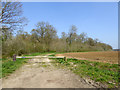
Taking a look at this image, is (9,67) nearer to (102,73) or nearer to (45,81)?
(45,81)

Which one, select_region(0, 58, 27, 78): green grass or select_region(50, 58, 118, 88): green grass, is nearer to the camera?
select_region(50, 58, 118, 88): green grass

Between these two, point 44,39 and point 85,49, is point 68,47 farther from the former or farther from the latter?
point 44,39

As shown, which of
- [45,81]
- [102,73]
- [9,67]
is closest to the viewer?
[45,81]

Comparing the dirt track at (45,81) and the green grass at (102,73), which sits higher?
the green grass at (102,73)

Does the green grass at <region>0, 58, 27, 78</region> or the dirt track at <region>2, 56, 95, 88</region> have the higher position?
the dirt track at <region>2, 56, 95, 88</region>

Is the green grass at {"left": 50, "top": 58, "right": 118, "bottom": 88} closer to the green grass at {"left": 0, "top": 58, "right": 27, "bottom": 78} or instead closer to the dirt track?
the dirt track

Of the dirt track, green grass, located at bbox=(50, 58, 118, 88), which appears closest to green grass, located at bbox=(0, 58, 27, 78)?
the dirt track

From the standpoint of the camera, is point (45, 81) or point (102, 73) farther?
point (102, 73)

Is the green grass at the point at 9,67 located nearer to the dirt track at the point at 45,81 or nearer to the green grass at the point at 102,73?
the dirt track at the point at 45,81

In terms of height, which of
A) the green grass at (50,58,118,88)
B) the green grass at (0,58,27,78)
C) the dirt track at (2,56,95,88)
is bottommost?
the green grass at (0,58,27,78)

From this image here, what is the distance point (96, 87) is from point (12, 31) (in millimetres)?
9962

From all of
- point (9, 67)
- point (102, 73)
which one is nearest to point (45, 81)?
point (102, 73)

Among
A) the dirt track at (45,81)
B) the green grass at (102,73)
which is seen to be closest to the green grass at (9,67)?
the dirt track at (45,81)

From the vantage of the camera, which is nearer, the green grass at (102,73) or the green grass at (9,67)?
the green grass at (102,73)
